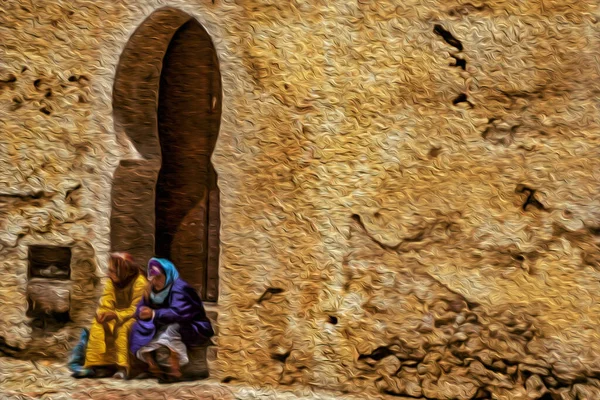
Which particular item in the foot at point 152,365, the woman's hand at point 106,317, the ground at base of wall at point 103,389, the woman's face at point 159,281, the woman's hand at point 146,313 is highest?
the woman's face at point 159,281

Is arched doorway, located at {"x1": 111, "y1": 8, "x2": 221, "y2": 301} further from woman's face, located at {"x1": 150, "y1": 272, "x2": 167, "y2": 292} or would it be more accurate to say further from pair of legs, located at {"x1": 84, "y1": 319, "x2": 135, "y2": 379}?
pair of legs, located at {"x1": 84, "y1": 319, "x2": 135, "y2": 379}

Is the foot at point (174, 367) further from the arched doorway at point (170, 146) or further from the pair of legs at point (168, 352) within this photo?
the arched doorway at point (170, 146)

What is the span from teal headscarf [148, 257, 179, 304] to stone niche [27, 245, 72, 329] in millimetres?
489

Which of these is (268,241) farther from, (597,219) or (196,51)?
(597,219)

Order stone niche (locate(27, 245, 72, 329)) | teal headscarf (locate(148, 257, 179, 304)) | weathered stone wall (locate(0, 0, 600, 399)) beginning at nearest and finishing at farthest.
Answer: weathered stone wall (locate(0, 0, 600, 399)), teal headscarf (locate(148, 257, 179, 304)), stone niche (locate(27, 245, 72, 329))

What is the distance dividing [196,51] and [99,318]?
59.6 inches

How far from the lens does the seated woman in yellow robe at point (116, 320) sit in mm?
3834

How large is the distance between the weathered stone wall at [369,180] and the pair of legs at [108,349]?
13 centimetres

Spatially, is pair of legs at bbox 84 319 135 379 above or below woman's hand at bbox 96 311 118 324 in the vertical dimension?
below

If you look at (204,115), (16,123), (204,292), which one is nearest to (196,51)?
(204,115)

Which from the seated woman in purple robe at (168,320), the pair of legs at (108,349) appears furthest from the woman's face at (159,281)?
the pair of legs at (108,349)

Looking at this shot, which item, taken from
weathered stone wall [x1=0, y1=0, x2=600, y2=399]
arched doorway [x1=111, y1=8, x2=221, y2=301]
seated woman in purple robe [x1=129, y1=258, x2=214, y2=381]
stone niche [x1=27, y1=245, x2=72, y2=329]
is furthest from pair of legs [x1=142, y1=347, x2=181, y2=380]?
stone niche [x1=27, y1=245, x2=72, y2=329]

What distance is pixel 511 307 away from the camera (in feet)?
11.8

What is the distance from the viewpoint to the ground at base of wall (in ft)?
12.4
